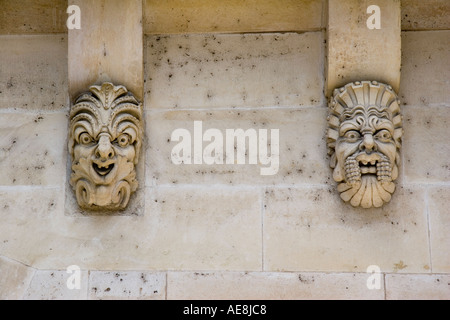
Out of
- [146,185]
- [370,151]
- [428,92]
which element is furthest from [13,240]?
[428,92]

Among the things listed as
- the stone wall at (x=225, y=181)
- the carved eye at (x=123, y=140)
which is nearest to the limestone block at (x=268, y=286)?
the stone wall at (x=225, y=181)

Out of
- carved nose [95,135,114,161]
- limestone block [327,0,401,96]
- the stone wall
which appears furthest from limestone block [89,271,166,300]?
limestone block [327,0,401,96]

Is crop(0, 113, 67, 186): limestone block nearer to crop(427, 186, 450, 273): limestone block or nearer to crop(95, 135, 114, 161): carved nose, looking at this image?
crop(95, 135, 114, 161): carved nose

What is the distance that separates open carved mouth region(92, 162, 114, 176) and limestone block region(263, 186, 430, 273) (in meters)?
0.86

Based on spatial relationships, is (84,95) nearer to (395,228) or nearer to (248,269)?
(248,269)

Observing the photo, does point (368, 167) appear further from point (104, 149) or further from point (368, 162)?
point (104, 149)

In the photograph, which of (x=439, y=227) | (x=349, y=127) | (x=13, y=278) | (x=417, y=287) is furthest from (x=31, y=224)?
(x=439, y=227)

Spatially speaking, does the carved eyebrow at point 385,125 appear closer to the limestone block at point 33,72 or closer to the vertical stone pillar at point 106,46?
the vertical stone pillar at point 106,46

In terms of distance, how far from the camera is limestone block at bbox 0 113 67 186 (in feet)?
16.1

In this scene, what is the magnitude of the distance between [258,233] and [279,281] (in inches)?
11.1

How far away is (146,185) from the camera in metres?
4.87

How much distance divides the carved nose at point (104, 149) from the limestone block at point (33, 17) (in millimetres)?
821

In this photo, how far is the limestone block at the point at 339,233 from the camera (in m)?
4.69

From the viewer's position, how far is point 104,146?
4.68m
